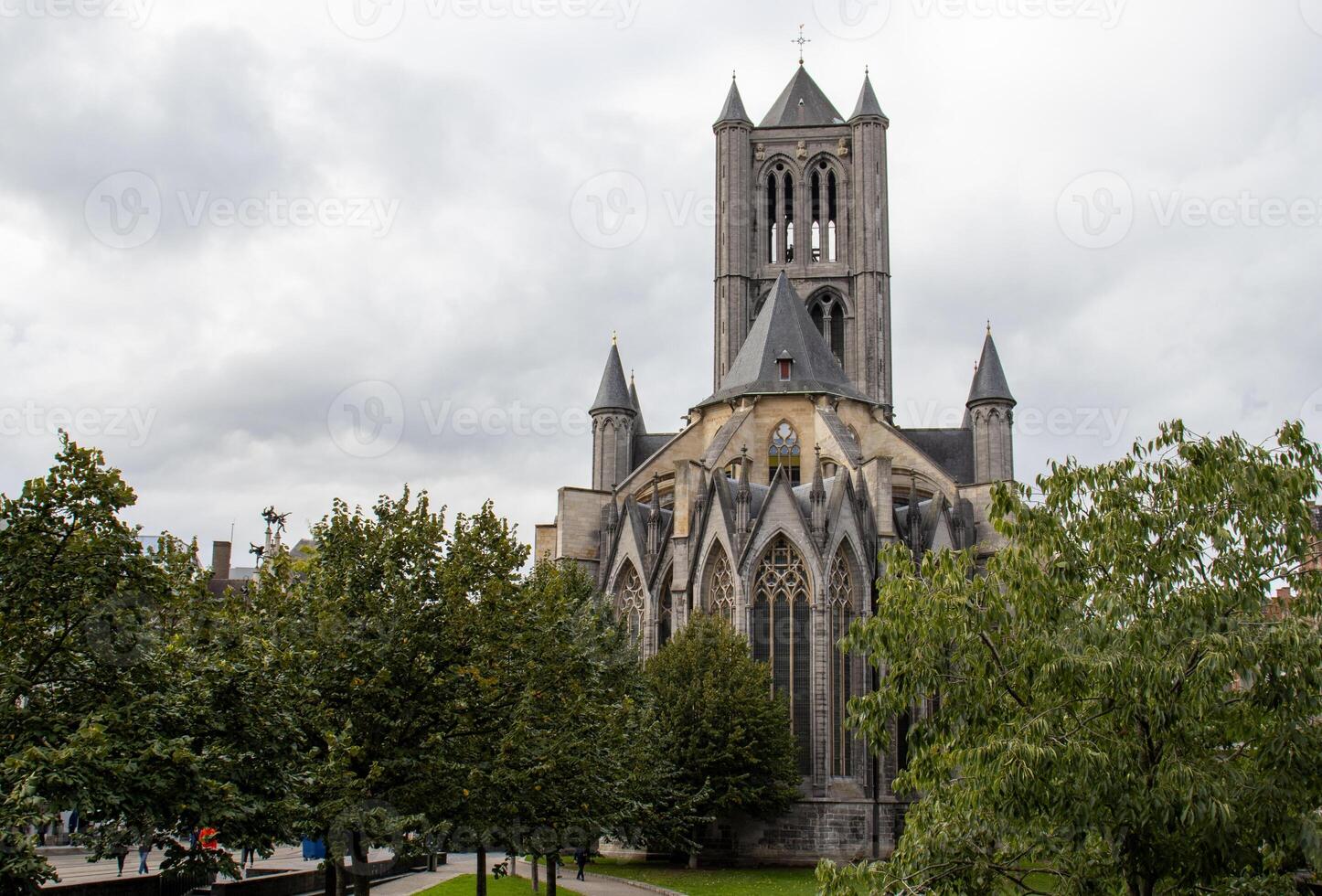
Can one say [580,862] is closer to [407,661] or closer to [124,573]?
[407,661]

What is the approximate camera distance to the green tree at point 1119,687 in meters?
12.5

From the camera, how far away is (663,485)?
51781mm

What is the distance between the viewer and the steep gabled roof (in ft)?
232

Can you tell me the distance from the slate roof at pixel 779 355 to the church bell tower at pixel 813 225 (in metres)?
11.6

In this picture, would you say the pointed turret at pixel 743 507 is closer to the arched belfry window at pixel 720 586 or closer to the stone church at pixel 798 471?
the stone church at pixel 798 471

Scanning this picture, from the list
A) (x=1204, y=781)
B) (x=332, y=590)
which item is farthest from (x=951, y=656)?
(x=332, y=590)

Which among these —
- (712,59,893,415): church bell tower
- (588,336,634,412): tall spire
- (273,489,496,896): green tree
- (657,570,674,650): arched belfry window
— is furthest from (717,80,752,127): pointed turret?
(273,489,496,896): green tree

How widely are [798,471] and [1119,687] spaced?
120 feet

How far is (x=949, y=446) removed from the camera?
60.4 m

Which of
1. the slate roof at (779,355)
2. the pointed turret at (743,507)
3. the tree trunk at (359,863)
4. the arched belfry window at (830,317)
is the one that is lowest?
the tree trunk at (359,863)

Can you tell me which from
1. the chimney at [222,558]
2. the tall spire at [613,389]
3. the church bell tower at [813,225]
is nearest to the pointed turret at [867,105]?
the church bell tower at [813,225]

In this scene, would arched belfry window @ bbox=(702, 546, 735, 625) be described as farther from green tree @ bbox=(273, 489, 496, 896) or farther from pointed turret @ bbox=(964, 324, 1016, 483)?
green tree @ bbox=(273, 489, 496, 896)

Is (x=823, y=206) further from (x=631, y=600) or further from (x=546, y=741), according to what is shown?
(x=546, y=741)

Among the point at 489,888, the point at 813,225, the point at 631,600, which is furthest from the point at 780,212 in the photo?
the point at 489,888
